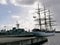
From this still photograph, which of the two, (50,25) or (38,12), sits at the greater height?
(38,12)

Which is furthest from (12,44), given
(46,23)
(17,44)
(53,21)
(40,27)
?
(53,21)

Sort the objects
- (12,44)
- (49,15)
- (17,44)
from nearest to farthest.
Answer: (12,44) → (17,44) → (49,15)

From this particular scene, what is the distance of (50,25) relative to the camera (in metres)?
179

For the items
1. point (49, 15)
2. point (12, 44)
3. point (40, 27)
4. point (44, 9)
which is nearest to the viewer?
point (12, 44)

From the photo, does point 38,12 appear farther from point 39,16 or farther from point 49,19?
point 49,19

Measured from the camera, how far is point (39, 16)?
16175 cm

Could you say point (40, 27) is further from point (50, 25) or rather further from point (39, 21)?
point (50, 25)

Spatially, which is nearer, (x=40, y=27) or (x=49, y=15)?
(x=40, y=27)

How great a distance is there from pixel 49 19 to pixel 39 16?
21.5 m

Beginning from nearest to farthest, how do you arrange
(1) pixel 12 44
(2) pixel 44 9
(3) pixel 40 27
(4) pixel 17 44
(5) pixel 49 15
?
(1) pixel 12 44
(4) pixel 17 44
(3) pixel 40 27
(2) pixel 44 9
(5) pixel 49 15

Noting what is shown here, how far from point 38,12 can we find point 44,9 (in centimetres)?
1321

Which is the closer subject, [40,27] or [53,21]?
[40,27]

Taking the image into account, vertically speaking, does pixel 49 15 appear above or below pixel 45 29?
above

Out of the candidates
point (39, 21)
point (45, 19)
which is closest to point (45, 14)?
point (45, 19)
